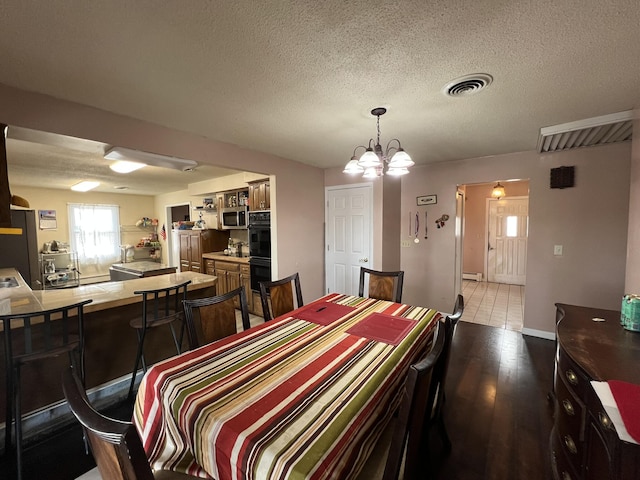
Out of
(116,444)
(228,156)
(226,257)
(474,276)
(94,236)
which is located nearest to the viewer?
(116,444)

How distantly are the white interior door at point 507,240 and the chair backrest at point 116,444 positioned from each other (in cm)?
717

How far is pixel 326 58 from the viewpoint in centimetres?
146

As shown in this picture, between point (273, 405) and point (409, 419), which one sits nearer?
point (409, 419)

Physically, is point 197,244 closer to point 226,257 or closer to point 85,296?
point 226,257

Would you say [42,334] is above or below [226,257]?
below

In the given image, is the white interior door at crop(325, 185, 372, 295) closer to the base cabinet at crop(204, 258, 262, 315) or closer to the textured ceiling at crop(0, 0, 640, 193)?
the base cabinet at crop(204, 258, 262, 315)

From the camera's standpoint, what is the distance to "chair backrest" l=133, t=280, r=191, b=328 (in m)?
2.10

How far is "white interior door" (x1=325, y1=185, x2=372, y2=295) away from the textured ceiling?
6.05 ft

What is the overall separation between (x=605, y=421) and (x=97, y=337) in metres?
3.14

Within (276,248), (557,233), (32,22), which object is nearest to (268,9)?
(32,22)

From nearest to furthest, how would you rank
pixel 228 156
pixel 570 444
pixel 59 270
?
pixel 570 444
pixel 228 156
pixel 59 270

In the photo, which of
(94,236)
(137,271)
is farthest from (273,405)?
(94,236)

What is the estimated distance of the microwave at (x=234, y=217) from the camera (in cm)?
491

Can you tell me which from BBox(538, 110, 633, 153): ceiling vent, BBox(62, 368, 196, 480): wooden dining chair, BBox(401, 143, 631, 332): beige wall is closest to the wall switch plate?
BBox(401, 143, 631, 332): beige wall
